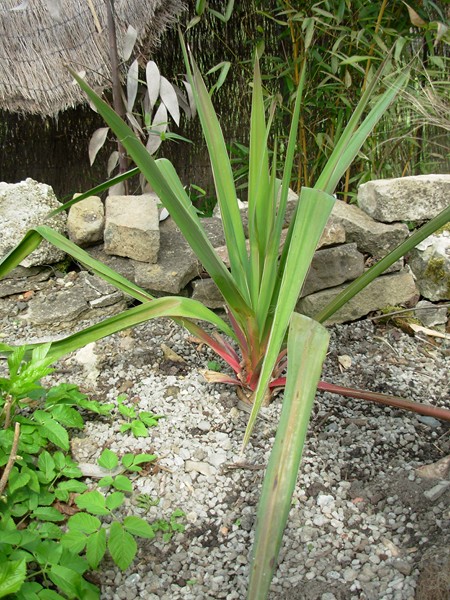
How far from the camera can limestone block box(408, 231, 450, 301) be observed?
1914 mm

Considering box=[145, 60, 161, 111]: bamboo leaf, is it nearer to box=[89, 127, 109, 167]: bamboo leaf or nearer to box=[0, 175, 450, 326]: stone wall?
box=[89, 127, 109, 167]: bamboo leaf

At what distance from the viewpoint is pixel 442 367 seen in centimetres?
159

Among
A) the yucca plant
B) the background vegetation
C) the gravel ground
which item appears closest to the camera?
the yucca plant

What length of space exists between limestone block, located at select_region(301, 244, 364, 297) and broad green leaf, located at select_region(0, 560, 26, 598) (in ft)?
3.88

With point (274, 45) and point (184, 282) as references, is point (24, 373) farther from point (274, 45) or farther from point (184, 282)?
Answer: point (274, 45)

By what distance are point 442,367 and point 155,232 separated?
2.98 feet

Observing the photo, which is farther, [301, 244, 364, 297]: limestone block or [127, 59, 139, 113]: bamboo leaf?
[127, 59, 139, 113]: bamboo leaf

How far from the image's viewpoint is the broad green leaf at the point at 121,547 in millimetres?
897

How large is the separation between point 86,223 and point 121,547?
3.76 feet

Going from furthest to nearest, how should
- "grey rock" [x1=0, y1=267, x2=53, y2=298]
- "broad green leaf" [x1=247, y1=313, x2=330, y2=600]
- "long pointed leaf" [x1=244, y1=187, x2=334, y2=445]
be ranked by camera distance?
"grey rock" [x1=0, y1=267, x2=53, y2=298], "long pointed leaf" [x1=244, y1=187, x2=334, y2=445], "broad green leaf" [x1=247, y1=313, x2=330, y2=600]

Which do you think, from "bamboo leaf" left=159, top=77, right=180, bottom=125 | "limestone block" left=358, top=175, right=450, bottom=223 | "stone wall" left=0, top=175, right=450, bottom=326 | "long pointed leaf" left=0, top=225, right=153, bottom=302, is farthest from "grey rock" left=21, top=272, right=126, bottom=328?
"limestone block" left=358, top=175, right=450, bottom=223

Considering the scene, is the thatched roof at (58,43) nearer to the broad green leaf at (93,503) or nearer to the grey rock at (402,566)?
the broad green leaf at (93,503)

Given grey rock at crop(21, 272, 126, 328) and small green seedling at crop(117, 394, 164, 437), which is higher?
small green seedling at crop(117, 394, 164, 437)

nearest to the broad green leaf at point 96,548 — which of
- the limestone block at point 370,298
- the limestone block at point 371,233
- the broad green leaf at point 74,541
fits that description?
the broad green leaf at point 74,541
